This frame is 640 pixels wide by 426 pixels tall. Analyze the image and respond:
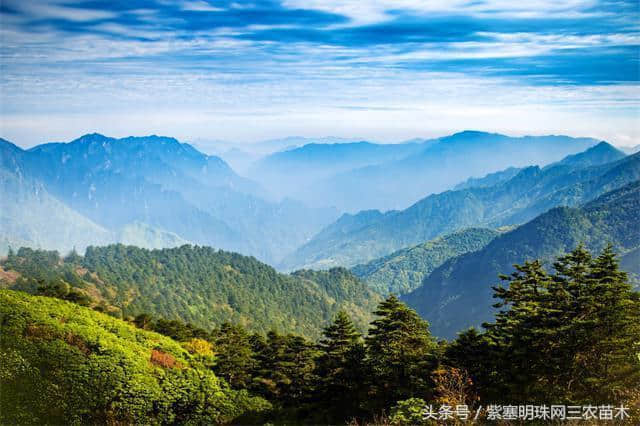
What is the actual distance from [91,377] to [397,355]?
570 inches

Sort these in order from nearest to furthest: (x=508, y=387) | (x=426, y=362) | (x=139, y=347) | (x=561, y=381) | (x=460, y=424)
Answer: (x=460, y=424), (x=561, y=381), (x=508, y=387), (x=426, y=362), (x=139, y=347)

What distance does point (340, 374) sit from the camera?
27891 mm

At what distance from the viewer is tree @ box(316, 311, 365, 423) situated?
27.3m

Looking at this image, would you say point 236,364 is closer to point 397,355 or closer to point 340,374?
point 340,374

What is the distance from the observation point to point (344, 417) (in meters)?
26.8

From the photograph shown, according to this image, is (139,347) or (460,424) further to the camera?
(139,347)

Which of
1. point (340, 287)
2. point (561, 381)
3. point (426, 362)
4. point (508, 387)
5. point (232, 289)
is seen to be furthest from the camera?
point (340, 287)

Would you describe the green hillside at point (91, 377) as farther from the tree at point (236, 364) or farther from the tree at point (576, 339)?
the tree at point (576, 339)

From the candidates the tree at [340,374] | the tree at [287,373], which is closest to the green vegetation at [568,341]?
the tree at [340,374]

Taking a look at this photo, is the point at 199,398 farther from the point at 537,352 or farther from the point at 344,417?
the point at 537,352

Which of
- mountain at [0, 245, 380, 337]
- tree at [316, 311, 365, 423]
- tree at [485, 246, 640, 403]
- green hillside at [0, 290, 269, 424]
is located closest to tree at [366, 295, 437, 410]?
tree at [316, 311, 365, 423]

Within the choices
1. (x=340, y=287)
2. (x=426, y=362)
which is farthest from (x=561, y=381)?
(x=340, y=287)

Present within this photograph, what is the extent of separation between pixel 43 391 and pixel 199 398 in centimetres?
753

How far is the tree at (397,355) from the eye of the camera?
25297 mm
